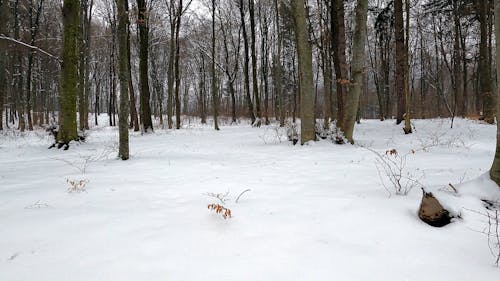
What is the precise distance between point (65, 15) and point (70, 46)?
925mm

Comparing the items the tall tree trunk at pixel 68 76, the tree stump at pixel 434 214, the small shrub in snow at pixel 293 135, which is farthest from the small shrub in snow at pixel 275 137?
the tree stump at pixel 434 214

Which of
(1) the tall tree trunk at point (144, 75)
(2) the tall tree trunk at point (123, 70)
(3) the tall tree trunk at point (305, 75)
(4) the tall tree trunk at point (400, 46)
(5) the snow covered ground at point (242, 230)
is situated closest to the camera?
(5) the snow covered ground at point (242, 230)

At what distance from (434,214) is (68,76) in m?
9.49

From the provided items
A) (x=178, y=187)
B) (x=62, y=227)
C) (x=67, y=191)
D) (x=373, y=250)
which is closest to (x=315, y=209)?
(x=373, y=250)

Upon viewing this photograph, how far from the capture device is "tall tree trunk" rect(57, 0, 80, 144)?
850 centimetres

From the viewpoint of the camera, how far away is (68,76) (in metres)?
8.57

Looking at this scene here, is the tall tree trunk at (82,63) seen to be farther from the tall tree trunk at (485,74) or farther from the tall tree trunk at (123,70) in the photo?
the tall tree trunk at (485,74)

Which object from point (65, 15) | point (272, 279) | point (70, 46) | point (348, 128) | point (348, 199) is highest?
point (65, 15)

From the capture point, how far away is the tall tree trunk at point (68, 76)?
27.9 feet

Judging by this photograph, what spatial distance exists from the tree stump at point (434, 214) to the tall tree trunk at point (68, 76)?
903 cm

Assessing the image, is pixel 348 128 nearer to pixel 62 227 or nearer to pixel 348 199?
pixel 348 199

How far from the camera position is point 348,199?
125 inches

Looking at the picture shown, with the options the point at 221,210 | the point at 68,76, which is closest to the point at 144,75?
the point at 68,76

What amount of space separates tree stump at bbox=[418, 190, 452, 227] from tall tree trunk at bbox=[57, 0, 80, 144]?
9033 mm
